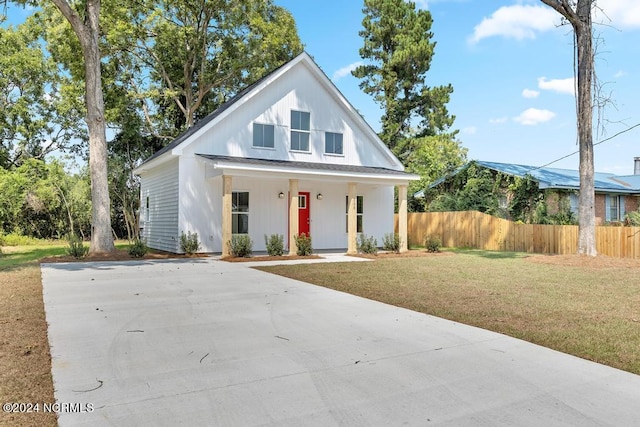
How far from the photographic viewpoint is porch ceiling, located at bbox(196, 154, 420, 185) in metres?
13.1

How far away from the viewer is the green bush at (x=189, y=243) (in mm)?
14031

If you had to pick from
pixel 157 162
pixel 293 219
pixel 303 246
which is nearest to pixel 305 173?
pixel 293 219

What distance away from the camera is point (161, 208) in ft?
54.1

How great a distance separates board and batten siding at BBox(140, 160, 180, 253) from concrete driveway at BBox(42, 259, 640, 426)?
29.0 ft

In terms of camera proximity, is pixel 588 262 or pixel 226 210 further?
pixel 226 210

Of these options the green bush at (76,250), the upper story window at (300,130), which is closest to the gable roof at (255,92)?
the upper story window at (300,130)

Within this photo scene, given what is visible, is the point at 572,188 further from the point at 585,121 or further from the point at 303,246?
the point at 303,246

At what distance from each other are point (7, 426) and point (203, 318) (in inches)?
113

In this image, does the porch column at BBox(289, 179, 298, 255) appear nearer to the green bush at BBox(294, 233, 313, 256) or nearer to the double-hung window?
the green bush at BBox(294, 233, 313, 256)

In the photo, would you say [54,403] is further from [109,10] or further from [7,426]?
[109,10]

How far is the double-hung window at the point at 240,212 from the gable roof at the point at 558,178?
39.5ft

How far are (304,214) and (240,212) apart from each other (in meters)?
2.59

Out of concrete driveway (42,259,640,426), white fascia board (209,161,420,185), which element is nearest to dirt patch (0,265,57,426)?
concrete driveway (42,259,640,426)

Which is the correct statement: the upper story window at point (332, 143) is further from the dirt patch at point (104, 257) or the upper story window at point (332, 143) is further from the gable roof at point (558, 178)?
the gable roof at point (558, 178)
